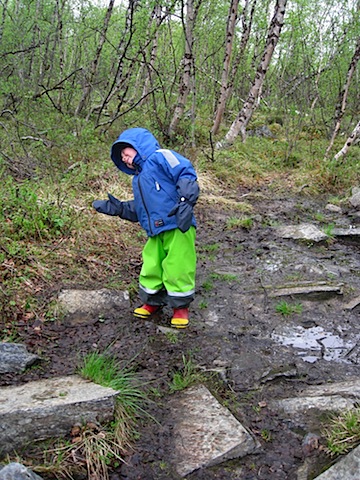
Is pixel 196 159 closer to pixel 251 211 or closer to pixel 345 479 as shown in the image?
pixel 251 211

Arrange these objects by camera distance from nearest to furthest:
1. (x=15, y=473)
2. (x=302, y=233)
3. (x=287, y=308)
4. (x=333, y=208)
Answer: (x=15, y=473)
(x=287, y=308)
(x=302, y=233)
(x=333, y=208)

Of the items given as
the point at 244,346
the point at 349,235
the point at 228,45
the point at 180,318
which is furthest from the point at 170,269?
the point at 228,45

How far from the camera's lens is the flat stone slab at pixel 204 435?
237 centimetres

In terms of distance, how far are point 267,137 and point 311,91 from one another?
91.2 inches

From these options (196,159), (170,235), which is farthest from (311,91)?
(170,235)

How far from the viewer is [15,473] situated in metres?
1.93

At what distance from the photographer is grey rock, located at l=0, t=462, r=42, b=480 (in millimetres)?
1899

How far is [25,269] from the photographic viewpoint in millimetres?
4293

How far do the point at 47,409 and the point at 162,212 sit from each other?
2.02m

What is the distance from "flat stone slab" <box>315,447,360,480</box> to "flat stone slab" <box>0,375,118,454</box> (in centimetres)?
128

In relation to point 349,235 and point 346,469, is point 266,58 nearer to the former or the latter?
point 349,235

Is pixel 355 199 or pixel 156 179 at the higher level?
pixel 156 179

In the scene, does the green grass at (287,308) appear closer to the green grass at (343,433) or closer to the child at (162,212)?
the child at (162,212)

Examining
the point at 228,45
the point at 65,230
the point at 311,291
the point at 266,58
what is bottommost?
the point at 311,291
